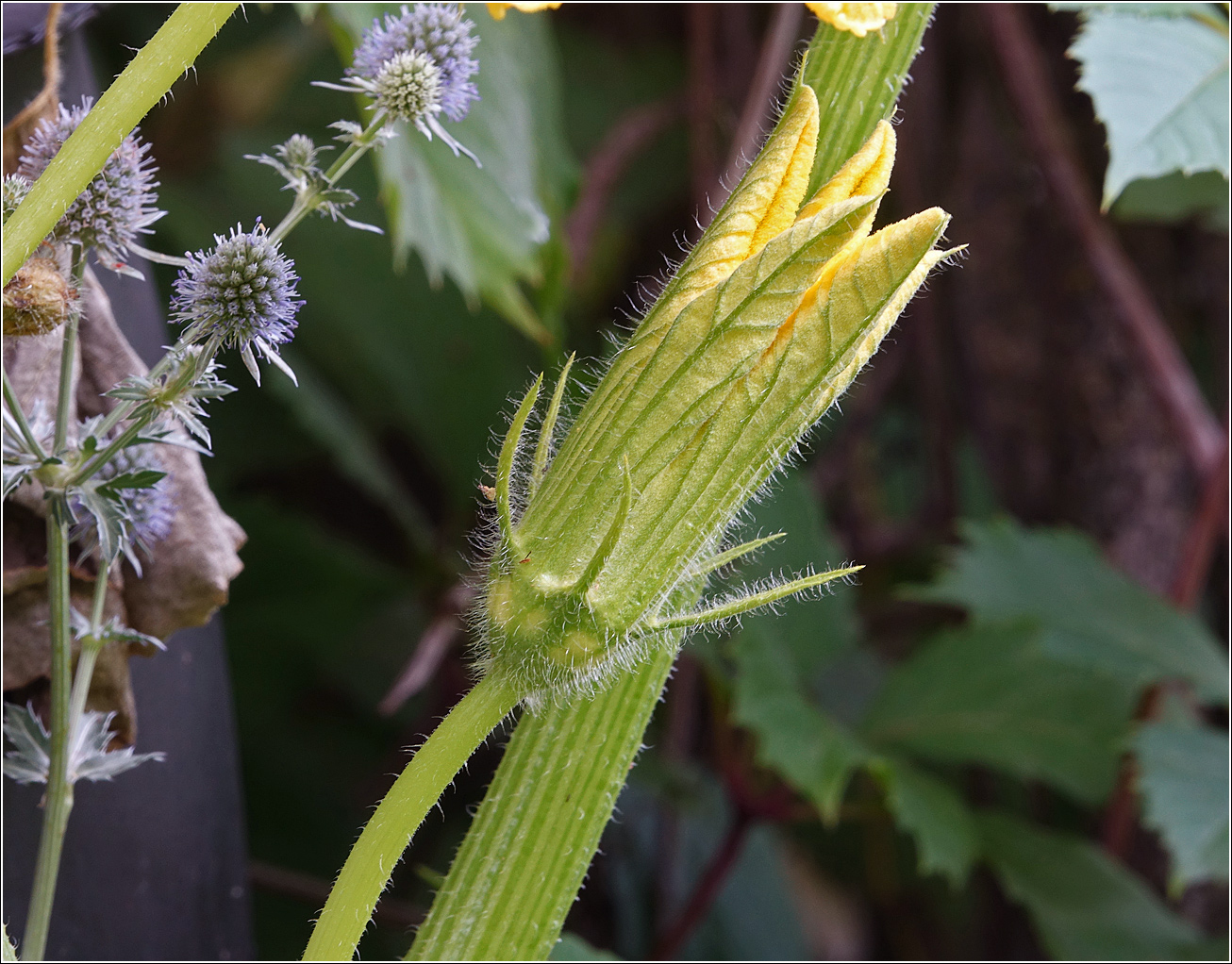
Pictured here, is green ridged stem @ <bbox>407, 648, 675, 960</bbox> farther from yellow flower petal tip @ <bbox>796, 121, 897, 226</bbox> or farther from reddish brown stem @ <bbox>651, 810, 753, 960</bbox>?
reddish brown stem @ <bbox>651, 810, 753, 960</bbox>

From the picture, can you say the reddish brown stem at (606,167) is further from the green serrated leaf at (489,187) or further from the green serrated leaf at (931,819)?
the green serrated leaf at (931,819)

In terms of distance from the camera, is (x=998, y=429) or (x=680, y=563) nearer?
(x=680, y=563)

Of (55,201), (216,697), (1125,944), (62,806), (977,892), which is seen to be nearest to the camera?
(55,201)

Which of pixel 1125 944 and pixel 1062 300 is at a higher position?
pixel 1062 300

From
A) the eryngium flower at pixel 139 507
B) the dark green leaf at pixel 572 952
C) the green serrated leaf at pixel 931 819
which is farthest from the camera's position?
the green serrated leaf at pixel 931 819

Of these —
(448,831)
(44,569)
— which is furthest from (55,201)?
(448,831)

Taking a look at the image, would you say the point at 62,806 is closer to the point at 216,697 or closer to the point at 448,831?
the point at 216,697

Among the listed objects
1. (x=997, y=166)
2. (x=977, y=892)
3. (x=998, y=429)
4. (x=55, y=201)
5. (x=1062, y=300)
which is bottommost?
(x=977, y=892)

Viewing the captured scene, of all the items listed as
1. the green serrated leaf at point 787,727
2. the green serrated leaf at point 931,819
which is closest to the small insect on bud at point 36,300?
the green serrated leaf at point 787,727
